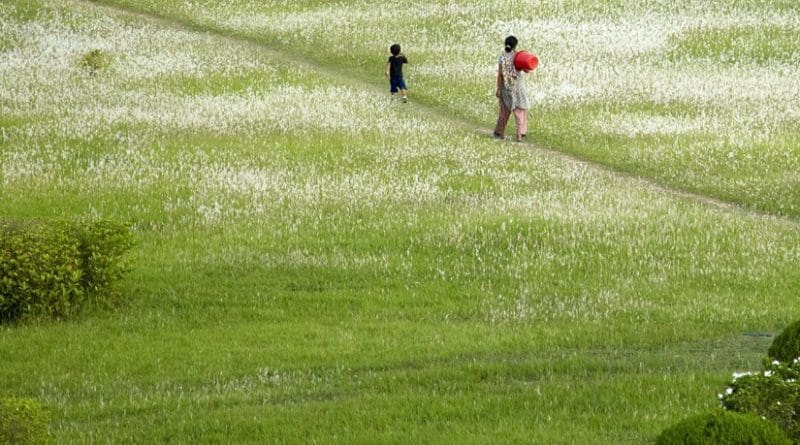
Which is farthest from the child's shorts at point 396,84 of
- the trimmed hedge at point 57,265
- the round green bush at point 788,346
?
the round green bush at point 788,346

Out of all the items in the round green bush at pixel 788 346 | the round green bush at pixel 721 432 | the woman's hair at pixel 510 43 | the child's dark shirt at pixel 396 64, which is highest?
the woman's hair at pixel 510 43

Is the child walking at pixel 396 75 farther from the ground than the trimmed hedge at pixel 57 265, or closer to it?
farther from the ground

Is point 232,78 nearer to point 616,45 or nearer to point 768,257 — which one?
point 616,45

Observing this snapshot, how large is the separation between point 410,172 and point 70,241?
10939 millimetres

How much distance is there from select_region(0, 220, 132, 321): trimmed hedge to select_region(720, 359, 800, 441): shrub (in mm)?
10000

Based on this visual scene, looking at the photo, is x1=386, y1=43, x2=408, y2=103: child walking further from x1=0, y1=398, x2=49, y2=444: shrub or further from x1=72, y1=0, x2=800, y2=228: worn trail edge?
x1=0, y1=398, x2=49, y2=444: shrub

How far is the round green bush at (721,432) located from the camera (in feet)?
25.4

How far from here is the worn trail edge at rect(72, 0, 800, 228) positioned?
79.0ft

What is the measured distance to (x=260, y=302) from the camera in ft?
56.6

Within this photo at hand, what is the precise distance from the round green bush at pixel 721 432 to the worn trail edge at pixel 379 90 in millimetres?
14956

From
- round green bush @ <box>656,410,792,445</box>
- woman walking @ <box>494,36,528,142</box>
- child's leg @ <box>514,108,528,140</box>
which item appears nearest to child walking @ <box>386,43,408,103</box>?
woman walking @ <box>494,36,528,142</box>

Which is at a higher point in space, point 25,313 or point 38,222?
point 38,222

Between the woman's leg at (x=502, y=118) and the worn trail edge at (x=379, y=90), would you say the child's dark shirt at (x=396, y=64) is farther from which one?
the woman's leg at (x=502, y=118)

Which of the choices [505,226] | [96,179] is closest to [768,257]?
[505,226]
